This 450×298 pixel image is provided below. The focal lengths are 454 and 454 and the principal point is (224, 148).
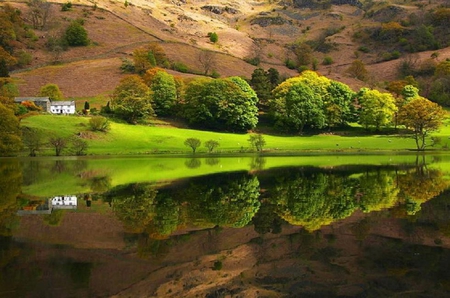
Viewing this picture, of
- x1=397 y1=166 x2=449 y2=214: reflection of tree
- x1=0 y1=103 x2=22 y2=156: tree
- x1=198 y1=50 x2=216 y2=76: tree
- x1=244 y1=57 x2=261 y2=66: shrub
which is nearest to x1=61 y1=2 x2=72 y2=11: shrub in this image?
x1=198 y1=50 x2=216 y2=76: tree

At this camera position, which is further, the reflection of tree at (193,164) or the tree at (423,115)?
the tree at (423,115)

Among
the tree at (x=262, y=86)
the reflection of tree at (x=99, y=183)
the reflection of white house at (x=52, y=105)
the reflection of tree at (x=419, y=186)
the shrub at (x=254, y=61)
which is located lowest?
the reflection of tree at (x=99, y=183)

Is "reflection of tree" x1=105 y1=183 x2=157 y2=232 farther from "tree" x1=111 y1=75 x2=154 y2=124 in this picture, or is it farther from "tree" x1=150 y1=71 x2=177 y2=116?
"tree" x1=150 y1=71 x2=177 y2=116

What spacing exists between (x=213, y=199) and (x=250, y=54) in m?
179

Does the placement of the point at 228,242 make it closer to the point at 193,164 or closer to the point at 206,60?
the point at 193,164

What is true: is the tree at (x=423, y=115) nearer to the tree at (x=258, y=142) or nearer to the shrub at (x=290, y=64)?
the tree at (x=258, y=142)

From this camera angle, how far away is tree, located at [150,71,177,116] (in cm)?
10669

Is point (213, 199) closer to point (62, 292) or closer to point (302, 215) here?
point (302, 215)

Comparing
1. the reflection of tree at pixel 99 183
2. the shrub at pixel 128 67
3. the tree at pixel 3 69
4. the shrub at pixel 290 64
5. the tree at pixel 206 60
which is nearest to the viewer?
the reflection of tree at pixel 99 183

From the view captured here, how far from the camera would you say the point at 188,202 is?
80.0 ft

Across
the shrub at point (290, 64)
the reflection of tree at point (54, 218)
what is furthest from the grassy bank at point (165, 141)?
the shrub at point (290, 64)

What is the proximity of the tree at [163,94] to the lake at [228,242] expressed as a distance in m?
77.9

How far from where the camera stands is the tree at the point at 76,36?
533 feet

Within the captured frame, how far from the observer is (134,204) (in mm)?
24062
